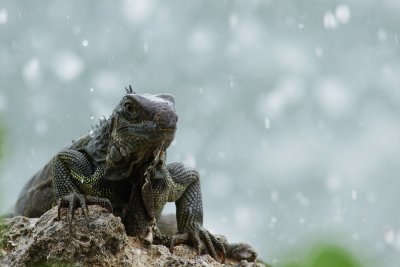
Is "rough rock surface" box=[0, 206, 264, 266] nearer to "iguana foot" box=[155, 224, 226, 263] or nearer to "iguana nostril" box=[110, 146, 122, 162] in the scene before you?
"iguana nostril" box=[110, 146, 122, 162]

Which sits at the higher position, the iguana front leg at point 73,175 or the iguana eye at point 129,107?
the iguana eye at point 129,107

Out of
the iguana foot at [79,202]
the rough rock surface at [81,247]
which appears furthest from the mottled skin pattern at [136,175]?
the rough rock surface at [81,247]

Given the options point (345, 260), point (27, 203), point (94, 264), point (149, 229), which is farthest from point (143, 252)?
point (345, 260)

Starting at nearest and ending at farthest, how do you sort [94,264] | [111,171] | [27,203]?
[94,264]
[111,171]
[27,203]

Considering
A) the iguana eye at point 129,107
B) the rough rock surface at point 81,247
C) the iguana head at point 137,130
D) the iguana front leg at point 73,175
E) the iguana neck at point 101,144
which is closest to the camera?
the rough rock surface at point 81,247

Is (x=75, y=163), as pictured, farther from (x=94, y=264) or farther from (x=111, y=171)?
(x=94, y=264)

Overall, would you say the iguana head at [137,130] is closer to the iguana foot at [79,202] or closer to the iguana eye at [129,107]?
the iguana eye at [129,107]
